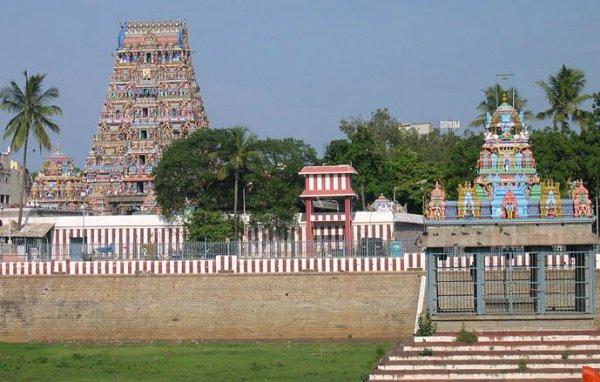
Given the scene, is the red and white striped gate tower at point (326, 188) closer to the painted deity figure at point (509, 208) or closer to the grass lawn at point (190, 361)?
the grass lawn at point (190, 361)

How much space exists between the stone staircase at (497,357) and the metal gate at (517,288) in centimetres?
110

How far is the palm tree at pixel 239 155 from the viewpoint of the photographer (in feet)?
250

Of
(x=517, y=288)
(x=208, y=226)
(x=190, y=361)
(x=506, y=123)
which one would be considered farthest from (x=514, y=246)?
(x=208, y=226)

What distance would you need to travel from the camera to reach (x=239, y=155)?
76.4m

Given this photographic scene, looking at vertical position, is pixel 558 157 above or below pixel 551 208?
above

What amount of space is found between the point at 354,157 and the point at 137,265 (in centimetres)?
3762

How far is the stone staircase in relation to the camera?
35469 millimetres

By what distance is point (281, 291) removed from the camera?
54438 millimetres

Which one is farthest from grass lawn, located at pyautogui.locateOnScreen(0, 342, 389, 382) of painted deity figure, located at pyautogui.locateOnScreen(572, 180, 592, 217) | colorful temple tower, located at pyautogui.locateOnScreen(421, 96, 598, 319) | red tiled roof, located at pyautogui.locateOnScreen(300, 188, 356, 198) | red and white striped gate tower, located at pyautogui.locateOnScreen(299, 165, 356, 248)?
red and white striped gate tower, located at pyautogui.locateOnScreen(299, 165, 356, 248)

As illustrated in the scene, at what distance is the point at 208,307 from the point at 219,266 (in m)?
1.64

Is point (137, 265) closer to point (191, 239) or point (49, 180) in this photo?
point (191, 239)

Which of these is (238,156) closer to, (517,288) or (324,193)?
(324,193)

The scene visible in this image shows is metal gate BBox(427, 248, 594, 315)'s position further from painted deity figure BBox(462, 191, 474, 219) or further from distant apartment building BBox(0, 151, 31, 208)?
distant apartment building BBox(0, 151, 31, 208)

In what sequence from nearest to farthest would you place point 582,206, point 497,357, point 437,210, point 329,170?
point 497,357 < point 582,206 < point 437,210 < point 329,170
